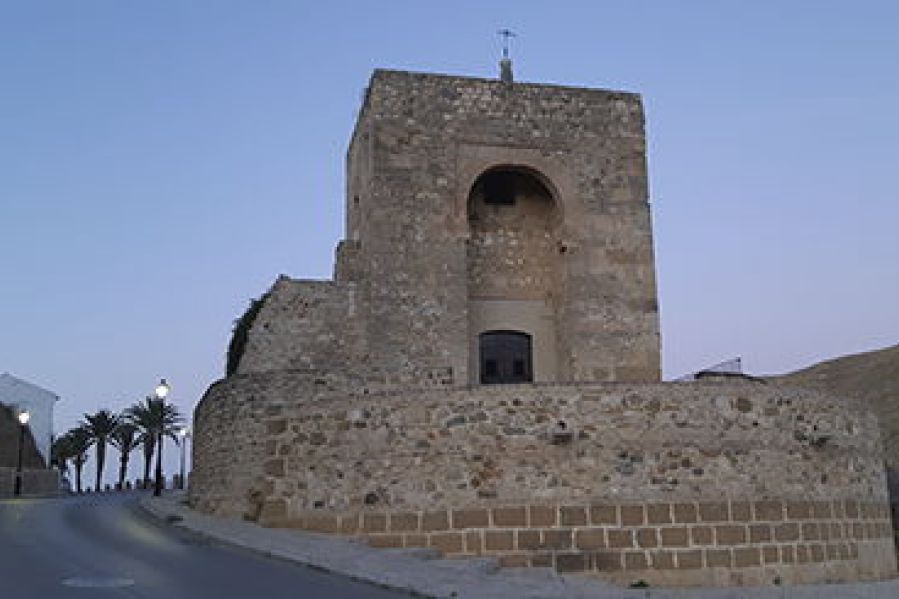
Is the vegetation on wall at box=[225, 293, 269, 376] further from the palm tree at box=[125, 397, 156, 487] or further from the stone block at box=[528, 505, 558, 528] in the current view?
the palm tree at box=[125, 397, 156, 487]

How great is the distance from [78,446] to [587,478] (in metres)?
42.4

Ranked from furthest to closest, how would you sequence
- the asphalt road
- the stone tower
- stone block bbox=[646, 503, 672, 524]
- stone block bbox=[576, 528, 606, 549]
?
the stone tower → stone block bbox=[646, 503, 672, 524] → stone block bbox=[576, 528, 606, 549] → the asphalt road

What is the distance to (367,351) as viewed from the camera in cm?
1853

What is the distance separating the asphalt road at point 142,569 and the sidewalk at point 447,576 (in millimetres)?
255

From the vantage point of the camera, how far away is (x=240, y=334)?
19.7 metres

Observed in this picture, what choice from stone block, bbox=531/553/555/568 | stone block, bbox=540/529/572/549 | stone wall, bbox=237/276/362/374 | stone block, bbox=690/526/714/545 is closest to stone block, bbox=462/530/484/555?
stone block, bbox=531/553/555/568

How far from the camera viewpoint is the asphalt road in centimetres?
888

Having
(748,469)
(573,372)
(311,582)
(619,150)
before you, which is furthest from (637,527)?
(619,150)

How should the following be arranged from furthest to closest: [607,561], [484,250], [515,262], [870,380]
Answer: [870,380] → [515,262] → [484,250] → [607,561]

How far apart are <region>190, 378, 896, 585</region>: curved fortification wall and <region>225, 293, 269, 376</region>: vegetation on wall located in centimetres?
566

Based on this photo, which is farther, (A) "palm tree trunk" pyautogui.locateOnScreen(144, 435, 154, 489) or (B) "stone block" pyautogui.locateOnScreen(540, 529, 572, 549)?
(A) "palm tree trunk" pyautogui.locateOnScreen(144, 435, 154, 489)

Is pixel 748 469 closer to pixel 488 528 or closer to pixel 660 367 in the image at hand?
pixel 488 528

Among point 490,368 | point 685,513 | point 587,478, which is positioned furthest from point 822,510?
point 490,368

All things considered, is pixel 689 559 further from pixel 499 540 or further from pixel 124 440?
pixel 124 440
